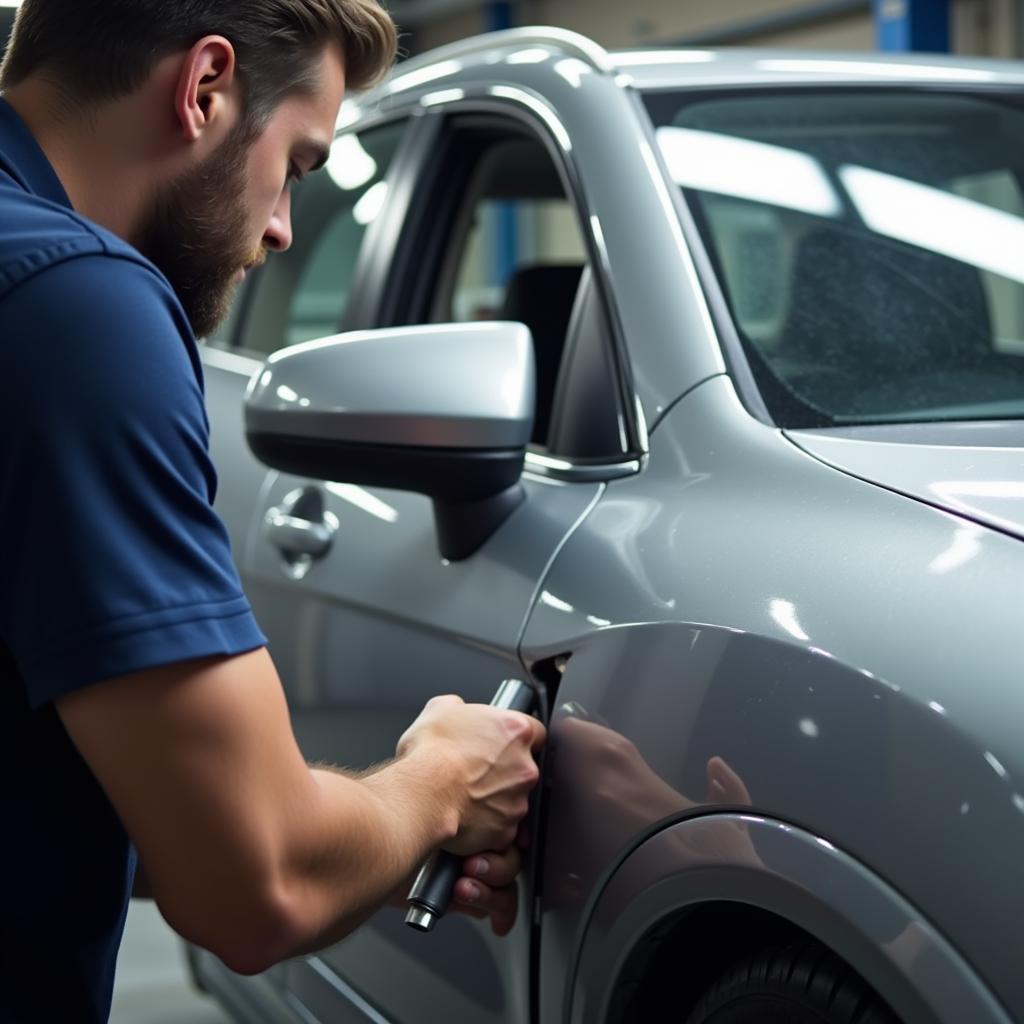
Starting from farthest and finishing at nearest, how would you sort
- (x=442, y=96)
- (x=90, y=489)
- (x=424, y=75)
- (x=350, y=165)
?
(x=350, y=165) → (x=424, y=75) → (x=442, y=96) → (x=90, y=489)

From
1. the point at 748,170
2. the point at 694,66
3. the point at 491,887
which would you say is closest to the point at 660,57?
the point at 694,66

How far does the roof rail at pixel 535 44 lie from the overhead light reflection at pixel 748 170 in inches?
6.3

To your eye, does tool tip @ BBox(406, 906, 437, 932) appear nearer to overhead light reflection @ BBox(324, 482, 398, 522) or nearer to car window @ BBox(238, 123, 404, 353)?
overhead light reflection @ BBox(324, 482, 398, 522)

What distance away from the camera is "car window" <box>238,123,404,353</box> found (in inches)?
94.4

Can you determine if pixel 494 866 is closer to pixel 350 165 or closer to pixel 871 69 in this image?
pixel 871 69

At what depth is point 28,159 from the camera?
3.40 feet

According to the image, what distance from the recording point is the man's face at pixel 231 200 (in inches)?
43.4

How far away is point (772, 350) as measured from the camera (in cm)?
145

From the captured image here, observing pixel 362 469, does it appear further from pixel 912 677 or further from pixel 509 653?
pixel 912 677

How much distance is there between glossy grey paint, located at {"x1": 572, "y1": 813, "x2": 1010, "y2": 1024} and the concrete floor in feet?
4.97

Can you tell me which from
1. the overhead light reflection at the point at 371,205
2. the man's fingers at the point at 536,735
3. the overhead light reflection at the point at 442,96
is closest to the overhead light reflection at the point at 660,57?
the overhead light reflection at the point at 442,96

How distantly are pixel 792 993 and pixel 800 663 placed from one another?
0.23 metres

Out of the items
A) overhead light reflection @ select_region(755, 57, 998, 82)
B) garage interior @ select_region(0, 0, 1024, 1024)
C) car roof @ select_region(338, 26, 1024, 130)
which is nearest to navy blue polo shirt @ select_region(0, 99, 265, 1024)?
car roof @ select_region(338, 26, 1024, 130)

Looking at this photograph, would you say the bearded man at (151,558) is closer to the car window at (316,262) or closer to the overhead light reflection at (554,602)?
the overhead light reflection at (554,602)
